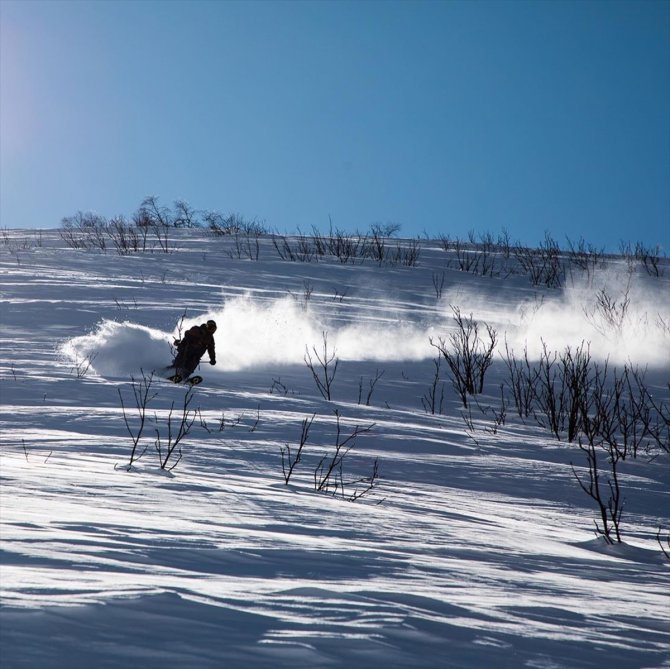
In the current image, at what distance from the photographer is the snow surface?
133cm

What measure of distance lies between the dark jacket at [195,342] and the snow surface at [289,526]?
25 cm

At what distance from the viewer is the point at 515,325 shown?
998 centimetres

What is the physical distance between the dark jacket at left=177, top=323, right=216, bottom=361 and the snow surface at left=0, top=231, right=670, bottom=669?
254mm

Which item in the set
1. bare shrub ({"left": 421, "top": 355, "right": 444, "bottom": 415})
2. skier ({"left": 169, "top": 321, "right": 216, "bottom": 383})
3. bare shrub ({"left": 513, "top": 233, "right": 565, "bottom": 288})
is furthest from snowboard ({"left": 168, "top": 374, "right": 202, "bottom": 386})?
bare shrub ({"left": 513, "top": 233, "right": 565, "bottom": 288})

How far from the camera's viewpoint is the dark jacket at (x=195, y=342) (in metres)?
6.29

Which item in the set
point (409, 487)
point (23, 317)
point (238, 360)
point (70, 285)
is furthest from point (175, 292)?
point (409, 487)

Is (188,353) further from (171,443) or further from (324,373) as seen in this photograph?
(171,443)

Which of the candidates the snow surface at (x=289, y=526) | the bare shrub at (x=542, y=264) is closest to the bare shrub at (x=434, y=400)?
the snow surface at (x=289, y=526)

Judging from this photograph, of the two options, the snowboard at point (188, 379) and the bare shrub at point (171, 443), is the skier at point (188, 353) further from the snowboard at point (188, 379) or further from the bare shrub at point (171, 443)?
the bare shrub at point (171, 443)

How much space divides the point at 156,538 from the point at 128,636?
681 millimetres

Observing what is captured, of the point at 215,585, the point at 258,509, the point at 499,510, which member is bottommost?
the point at 499,510

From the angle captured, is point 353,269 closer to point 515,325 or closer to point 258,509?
point 515,325

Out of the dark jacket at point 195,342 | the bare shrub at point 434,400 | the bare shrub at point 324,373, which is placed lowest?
the bare shrub at point 434,400

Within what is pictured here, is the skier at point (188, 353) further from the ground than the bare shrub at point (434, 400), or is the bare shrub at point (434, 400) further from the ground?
the skier at point (188, 353)
